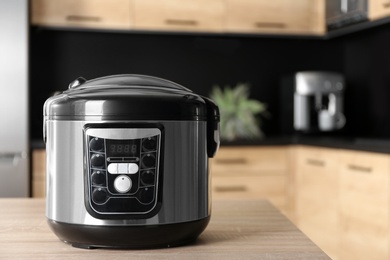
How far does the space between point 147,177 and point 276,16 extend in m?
2.77

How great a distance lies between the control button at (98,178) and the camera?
0.78 metres

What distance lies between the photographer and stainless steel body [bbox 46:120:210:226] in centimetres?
79

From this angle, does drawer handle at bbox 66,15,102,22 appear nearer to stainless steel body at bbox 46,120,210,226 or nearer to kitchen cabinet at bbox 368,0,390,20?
kitchen cabinet at bbox 368,0,390,20

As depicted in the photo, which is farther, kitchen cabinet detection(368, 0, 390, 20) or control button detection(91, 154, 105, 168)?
kitchen cabinet detection(368, 0, 390, 20)

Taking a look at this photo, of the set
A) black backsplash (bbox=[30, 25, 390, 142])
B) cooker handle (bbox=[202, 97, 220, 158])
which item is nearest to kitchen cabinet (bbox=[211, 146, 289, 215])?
black backsplash (bbox=[30, 25, 390, 142])

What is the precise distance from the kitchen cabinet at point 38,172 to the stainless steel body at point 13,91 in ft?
0.14

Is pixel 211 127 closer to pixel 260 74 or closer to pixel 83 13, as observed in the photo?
pixel 83 13

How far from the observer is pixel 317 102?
3.37 m

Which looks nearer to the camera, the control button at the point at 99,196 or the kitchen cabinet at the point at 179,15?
the control button at the point at 99,196

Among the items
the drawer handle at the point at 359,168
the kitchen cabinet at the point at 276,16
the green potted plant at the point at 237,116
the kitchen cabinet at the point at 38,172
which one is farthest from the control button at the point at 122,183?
the kitchen cabinet at the point at 276,16

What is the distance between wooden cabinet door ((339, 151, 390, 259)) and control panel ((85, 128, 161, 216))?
71.1 inches

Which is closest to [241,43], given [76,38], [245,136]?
[245,136]

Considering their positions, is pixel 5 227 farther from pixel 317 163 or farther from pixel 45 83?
pixel 45 83

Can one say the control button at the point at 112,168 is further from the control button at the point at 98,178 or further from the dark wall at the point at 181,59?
the dark wall at the point at 181,59
